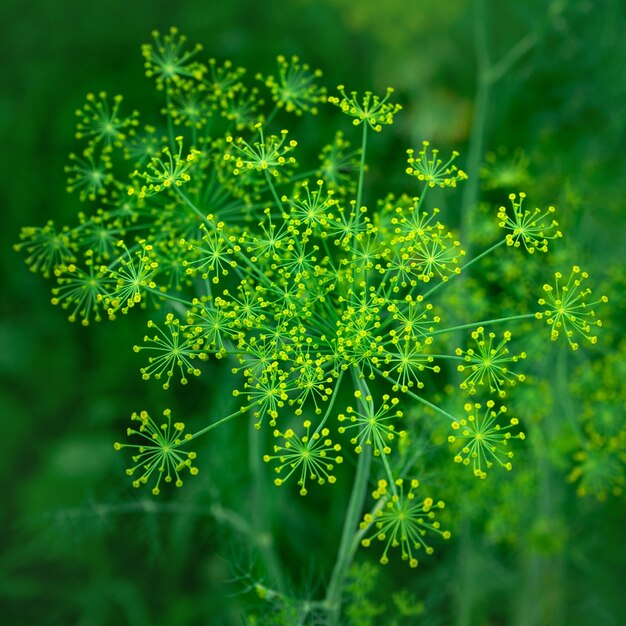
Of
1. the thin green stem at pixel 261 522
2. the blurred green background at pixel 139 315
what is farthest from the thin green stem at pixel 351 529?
the blurred green background at pixel 139 315

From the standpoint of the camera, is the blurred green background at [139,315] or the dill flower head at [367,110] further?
the blurred green background at [139,315]

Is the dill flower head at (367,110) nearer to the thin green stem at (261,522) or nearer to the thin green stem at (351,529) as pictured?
the thin green stem at (351,529)

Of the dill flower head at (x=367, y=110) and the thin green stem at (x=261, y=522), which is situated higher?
the dill flower head at (x=367, y=110)

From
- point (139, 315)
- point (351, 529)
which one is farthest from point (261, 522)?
point (139, 315)

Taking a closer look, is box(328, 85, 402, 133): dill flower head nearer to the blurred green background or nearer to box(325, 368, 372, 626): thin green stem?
box(325, 368, 372, 626): thin green stem

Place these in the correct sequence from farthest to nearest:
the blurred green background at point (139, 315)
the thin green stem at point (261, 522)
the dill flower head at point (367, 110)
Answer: the blurred green background at point (139, 315), the thin green stem at point (261, 522), the dill flower head at point (367, 110)

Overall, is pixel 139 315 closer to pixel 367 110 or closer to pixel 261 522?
pixel 261 522

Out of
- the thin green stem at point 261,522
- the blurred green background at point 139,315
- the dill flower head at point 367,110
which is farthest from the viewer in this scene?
the blurred green background at point 139,315

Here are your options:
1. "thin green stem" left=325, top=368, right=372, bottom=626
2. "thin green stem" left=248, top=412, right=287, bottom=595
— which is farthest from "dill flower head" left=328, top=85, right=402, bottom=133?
"thin green stem" left=248, top=412, right=287, bottom=595
